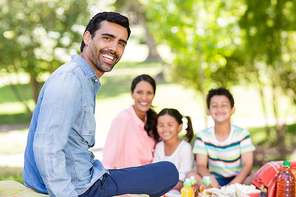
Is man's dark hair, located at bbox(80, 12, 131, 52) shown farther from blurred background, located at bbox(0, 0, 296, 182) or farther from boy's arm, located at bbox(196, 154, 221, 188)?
blurred background, located at bbox(0, 0, 296, 182)

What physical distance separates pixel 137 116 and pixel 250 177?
1456 mm

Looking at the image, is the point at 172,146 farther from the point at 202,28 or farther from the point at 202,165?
the point at 202,28

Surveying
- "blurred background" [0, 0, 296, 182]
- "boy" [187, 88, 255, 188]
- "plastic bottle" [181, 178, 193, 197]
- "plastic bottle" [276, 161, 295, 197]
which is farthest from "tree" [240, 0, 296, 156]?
"plastic bottle" [181, 178, 193, 197]

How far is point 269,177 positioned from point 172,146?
1.15 m

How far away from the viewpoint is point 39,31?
27.6 feet

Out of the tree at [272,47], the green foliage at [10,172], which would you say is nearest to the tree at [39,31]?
the green foliage at [10,172]

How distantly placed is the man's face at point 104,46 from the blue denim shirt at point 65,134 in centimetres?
10

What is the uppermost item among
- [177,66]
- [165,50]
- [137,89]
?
[165,50]

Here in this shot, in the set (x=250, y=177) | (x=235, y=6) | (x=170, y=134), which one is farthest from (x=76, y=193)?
(x=235, y=6)

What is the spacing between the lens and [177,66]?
317 inches

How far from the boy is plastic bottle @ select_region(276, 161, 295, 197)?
461 millimetres

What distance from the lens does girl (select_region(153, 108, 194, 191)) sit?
3.85 meters

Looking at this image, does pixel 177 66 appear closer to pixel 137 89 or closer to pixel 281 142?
pixel 281 142

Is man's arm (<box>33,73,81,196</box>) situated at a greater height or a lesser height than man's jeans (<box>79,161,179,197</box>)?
greater
